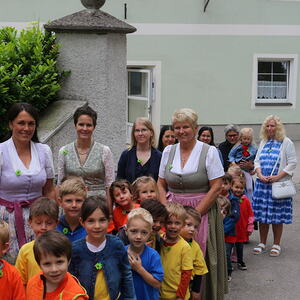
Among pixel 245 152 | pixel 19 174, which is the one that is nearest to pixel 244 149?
pixel 245 152

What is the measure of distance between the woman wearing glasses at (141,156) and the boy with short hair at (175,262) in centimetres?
102

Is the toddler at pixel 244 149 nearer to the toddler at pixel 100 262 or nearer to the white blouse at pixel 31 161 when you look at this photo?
the white blouse at pixel 31 161

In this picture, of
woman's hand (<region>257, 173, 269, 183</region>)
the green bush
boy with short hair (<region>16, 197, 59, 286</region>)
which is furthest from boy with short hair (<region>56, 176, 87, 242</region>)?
woman's hand (<region>257, 173, 269, 183</region>)

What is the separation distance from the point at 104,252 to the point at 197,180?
1234mm

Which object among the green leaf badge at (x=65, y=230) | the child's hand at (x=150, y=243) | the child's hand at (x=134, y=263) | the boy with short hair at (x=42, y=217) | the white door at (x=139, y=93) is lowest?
the child's hand at (x=134, y=263)

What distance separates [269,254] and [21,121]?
390 cm

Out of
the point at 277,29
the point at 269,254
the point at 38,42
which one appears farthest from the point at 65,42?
the point at 277,29

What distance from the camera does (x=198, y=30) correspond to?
14.5 m

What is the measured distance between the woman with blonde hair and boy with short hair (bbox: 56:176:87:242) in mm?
3329

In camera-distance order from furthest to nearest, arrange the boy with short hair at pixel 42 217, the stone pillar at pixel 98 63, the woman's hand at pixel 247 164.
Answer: the woman's hand at pixel 247 164
the stone pillar at pixel 98 63
the boy with short hair at pixel 42 217

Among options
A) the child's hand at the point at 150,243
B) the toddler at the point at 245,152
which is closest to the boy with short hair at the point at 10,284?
the child's hand at the point at 150,243

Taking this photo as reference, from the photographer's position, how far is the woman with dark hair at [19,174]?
3.63m

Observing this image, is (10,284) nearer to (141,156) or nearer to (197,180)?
(197,180)

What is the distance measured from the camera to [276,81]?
15844mm
